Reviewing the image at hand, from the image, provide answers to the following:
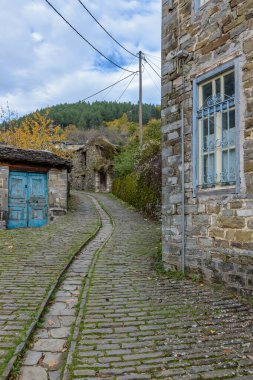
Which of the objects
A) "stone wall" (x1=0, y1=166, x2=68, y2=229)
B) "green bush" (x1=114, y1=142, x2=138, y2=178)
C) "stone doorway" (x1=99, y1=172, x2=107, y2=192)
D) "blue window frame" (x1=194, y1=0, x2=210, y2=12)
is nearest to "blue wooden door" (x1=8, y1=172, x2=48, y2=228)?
"stone wall" (x1=0, y1=166, x2=68, y2=229)

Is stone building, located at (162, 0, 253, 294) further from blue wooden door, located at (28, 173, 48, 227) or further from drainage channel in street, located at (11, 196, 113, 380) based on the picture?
blue wooden door, located at (28, 173, 48, 227)

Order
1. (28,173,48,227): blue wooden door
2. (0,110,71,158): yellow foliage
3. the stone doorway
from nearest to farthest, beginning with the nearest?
(28,173,48,227): blue wooden door, (0,110,71,158): yellow foliage, the stone doorway

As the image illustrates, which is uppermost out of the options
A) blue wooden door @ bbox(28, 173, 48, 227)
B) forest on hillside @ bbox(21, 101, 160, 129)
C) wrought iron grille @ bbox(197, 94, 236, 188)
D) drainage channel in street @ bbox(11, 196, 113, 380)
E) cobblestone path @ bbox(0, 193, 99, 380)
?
forest on hillside @ bbox(21, 101, 160, 129)

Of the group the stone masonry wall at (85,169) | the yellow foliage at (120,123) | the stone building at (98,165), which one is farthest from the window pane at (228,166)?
the yellow foliage at (120,123)

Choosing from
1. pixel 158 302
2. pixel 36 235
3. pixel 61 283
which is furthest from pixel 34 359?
pixel 36 235

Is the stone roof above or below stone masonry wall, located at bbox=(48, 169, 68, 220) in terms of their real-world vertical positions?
above

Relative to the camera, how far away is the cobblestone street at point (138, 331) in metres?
3.05

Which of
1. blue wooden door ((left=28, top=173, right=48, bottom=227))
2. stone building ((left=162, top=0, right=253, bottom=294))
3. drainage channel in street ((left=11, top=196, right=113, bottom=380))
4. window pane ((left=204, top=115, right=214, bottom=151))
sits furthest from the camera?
blue wooden door ((left=28, top=173, right=48, bottom=227))

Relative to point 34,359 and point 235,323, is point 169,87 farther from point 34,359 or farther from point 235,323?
point 34,359

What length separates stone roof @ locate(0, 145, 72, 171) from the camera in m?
13.1

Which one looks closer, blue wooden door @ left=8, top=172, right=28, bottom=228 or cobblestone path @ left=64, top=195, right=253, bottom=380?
cobblestone path @ left=64, top=195, right=253, bottom=380

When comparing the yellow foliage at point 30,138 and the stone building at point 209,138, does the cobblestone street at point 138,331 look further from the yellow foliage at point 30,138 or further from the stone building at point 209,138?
the yellow foliage at point 30,138

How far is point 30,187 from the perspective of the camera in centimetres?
1391

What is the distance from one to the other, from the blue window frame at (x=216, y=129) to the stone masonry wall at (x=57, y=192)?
9468 mm
